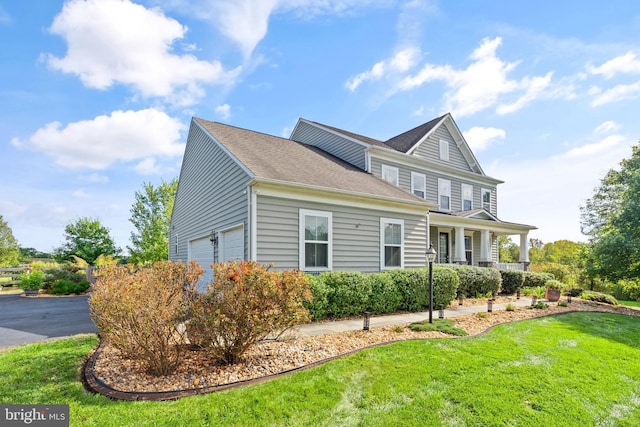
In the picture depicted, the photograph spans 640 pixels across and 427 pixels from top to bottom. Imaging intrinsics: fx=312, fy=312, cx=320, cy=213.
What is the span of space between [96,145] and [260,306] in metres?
18.2

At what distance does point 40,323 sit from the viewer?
822 centimetres

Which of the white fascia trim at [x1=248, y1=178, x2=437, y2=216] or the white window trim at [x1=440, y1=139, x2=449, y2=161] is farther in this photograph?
the white window trim at [x1=440, y1=139, x2=449, y2=161]

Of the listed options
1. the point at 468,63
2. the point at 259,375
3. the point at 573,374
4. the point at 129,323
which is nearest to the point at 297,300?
the point at 259,375

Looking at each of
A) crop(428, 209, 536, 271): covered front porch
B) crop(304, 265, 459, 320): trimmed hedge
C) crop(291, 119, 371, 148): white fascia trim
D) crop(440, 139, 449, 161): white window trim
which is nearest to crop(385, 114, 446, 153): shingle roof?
crop(440, 139, 449, 161): white window trim

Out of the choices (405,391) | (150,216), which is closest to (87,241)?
(150,216)

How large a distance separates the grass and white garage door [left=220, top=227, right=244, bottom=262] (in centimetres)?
391

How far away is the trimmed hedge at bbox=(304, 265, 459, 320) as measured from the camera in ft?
24.3

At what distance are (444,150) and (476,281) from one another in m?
8.25

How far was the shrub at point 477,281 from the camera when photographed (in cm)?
1123

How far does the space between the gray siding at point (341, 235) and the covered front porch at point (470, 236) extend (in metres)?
2.70

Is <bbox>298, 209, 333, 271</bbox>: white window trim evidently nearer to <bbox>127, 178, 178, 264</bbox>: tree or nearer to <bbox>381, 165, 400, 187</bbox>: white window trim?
<bbox>381, 165, 400, 187</bbox>: white window trim

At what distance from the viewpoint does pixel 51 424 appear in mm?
3047

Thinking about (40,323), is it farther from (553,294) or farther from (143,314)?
(553,294)

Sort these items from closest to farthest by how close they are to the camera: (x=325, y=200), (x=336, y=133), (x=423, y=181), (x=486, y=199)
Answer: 1. (x=325, y=200)
2. (x=336, y=133)
3. (x=423, y=181)
4. (x=486, y=199)
